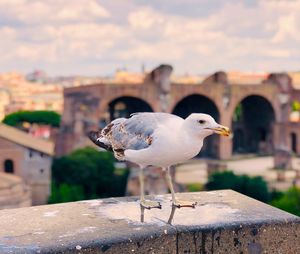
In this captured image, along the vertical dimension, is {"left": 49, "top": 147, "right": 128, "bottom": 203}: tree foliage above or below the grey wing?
below

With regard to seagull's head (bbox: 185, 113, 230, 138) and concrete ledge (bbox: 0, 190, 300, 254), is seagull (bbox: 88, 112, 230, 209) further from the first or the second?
concrete ledge (bbox: 0, 190, 300, 254)

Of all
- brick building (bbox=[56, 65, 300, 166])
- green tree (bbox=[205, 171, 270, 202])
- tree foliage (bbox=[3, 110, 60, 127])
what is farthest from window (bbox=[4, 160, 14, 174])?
tree foliage (bbox=[3, 110, 60, 127])

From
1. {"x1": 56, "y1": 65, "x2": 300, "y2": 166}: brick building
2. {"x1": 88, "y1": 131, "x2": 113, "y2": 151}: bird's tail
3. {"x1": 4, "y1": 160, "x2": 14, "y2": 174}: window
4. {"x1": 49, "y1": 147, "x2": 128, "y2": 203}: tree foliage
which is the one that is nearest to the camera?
{"x1": 88, "y1": 131, "x2": 113, "y2": 151}: bird's tail

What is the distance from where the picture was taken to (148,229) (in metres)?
3.13

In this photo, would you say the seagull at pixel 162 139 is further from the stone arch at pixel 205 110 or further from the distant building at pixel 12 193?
the stone arch at pixel 205 110

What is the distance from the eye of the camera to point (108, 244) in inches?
116

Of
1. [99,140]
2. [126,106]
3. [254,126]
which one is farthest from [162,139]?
[254,126]

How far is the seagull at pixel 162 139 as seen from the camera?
3.33 m

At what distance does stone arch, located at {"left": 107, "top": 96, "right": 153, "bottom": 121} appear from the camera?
34.0 metres

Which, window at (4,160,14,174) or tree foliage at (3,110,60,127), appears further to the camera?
tree foliage at (3,110,60,127)

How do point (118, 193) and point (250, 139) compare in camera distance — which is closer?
point (118, 193)

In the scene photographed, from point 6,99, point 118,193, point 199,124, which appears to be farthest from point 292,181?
point 6,99

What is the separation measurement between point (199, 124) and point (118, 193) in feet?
75.2

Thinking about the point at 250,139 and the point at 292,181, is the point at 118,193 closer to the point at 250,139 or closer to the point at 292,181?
the point at 292,181
